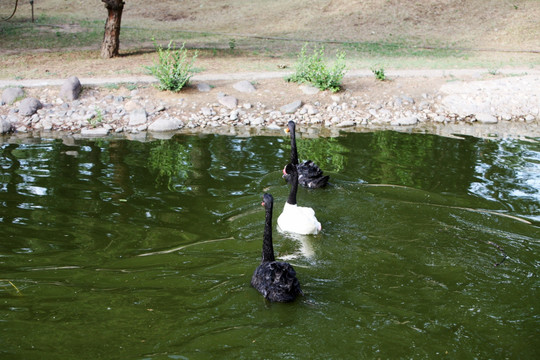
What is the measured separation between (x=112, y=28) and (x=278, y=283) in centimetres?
1539

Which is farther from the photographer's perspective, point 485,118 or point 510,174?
point 485,118

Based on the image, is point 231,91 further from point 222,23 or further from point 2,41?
point 222,23

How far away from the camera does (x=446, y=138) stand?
44.8ft

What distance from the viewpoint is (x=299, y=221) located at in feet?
24.7

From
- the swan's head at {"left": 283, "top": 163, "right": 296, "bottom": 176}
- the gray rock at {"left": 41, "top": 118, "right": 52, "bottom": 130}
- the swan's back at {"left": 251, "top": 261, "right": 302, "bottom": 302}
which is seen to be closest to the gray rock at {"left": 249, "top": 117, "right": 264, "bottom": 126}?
the gray rock at {"left": 41, "top": 118, "right": 52, "bottom": 130}

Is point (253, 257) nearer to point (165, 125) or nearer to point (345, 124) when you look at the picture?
point (165, 125)

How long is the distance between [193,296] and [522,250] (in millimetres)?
4339

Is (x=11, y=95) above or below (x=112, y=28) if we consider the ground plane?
below

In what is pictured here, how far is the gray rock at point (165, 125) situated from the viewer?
46.6 ft

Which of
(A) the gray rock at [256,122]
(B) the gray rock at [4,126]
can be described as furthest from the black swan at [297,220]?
(B) the gray rock at [4,126]

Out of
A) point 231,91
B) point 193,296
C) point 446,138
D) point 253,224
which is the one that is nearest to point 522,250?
point 253,224

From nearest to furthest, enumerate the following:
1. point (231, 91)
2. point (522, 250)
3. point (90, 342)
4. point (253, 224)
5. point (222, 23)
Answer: point (90, 342) → point (522, 250) → point (253, 224) → point (231, 91) → point (222, 23)

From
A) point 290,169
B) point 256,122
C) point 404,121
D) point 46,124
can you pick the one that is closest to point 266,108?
point 256,122

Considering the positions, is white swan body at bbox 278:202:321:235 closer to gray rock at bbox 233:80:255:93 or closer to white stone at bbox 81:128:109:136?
white stone at bbox 81:128:109:136
